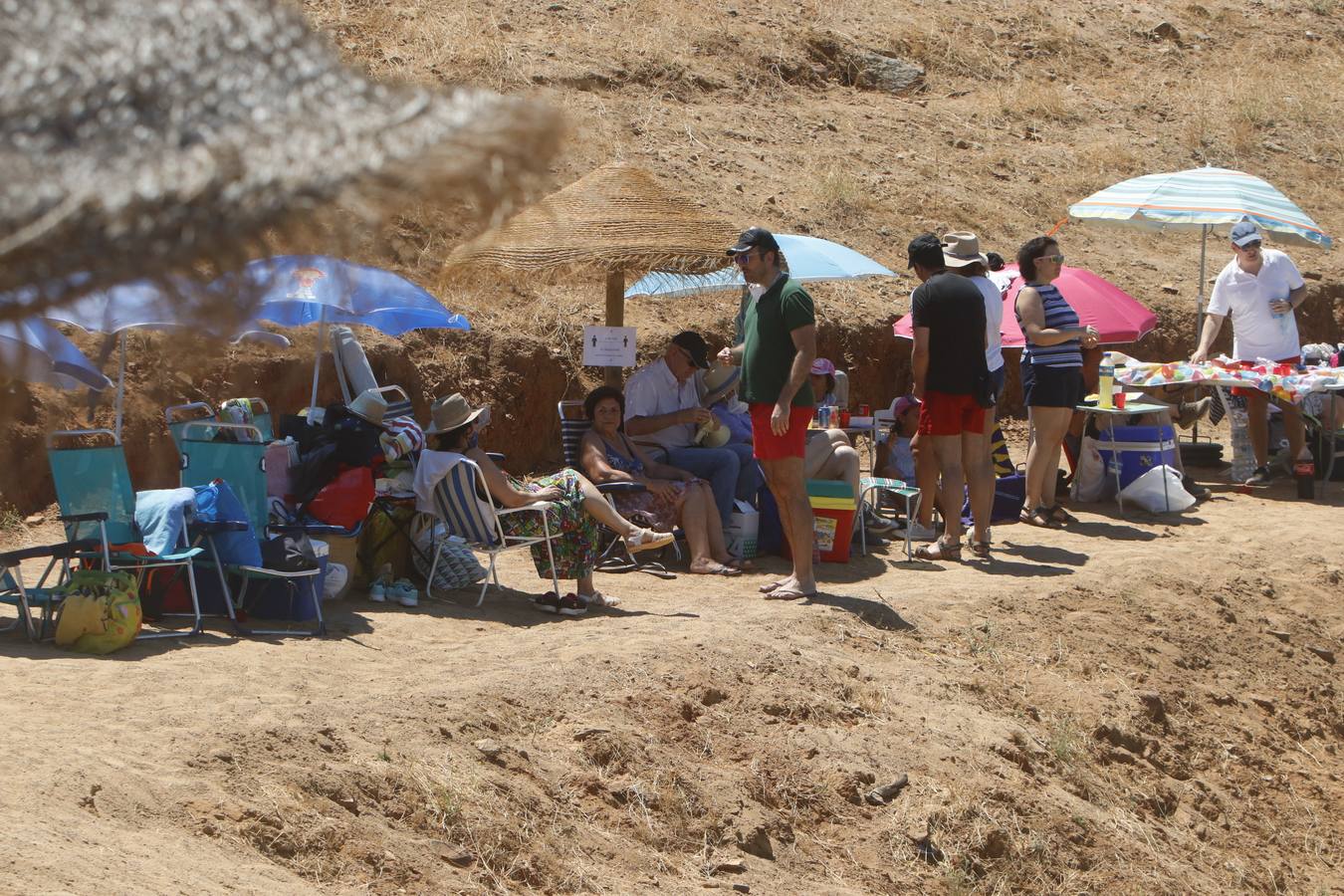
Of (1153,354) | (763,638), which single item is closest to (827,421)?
(763,638)

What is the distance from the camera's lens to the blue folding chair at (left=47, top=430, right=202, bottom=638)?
21.6 ft

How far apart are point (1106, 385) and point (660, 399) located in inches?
135

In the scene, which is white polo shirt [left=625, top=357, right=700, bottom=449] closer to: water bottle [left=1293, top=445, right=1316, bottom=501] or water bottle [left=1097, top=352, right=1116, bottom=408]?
water bottle [left=1097, top=352, right=1116, bottom=408]

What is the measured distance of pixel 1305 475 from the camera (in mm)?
11539

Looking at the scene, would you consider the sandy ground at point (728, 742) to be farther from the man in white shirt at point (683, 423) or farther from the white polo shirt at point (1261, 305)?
the white polo shirt at point (1261, 305)

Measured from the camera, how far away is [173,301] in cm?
179

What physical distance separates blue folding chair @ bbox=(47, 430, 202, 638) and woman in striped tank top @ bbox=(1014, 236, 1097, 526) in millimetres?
5269

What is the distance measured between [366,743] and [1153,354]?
479 inches

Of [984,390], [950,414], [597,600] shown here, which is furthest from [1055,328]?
[597,600]

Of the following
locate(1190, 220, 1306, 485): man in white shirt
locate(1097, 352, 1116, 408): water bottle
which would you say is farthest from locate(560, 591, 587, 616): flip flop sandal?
locate(1190, 220, 1306, 485): man in white shirt

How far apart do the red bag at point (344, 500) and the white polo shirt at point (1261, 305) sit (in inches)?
266

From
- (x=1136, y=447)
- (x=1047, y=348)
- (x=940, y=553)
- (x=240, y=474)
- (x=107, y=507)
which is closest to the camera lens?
(x=107, y=507)

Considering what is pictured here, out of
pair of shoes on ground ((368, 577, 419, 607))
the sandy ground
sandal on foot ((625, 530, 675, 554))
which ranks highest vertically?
sandal on foot ((625, 530, 675, 554))

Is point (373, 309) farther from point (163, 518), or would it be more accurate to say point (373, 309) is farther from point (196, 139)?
point (196, 139)
